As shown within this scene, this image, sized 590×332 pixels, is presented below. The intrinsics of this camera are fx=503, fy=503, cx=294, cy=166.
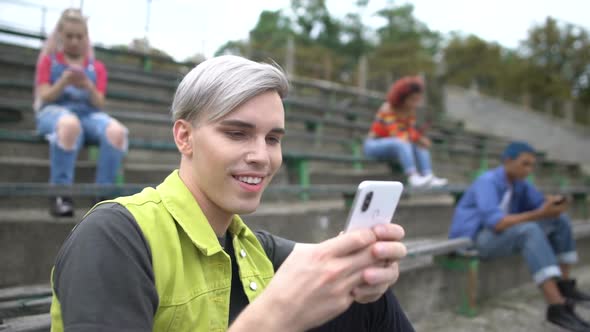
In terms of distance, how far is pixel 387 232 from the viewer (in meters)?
0.90

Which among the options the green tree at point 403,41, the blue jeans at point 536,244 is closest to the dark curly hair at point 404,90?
the blue jeans at point 536,244

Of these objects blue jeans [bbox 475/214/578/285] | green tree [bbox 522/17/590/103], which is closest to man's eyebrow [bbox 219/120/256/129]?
blue jeans [bbox 475/214/578/285]

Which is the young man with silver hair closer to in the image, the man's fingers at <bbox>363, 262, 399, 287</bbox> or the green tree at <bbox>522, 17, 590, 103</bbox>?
the man's fingers at <bbox>363, 262, 399, 287</bbox>

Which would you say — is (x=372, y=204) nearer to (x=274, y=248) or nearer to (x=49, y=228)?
(x=274, y=248)

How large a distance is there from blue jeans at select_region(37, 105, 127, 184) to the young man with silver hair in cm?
152

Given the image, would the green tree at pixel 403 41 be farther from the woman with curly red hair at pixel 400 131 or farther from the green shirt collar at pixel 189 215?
the green shirt collar at pixel 189 215

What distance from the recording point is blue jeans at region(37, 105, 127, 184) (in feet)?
7.84

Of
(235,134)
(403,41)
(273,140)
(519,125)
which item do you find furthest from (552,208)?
(403,41)

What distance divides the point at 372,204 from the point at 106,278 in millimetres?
457

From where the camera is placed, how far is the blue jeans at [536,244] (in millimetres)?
2824

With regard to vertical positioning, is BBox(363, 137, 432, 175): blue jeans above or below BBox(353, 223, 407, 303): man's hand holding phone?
below

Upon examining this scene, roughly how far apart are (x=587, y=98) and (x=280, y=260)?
14135mm

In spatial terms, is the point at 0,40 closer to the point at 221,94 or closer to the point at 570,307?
the point at 221,94

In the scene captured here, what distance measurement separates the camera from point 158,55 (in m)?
5.87
